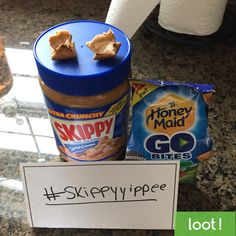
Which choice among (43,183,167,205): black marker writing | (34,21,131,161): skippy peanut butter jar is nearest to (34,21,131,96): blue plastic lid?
(34,21,131,161): skippy peanut butter jar

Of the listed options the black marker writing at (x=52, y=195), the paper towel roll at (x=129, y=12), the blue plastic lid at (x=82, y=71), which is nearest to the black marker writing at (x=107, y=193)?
the black marker writing at (x=52, y=195)

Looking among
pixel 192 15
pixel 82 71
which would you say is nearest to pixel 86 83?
pixel 82 71

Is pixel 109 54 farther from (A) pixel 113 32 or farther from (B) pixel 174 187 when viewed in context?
(B) pixel 174 187

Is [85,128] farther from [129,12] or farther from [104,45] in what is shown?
[129,12]

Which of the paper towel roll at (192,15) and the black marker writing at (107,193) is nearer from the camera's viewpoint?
the black marker writing at (107,193)

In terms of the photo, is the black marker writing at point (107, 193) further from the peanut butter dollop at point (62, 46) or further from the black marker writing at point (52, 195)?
the peanut butter dollop at point (62, 46)

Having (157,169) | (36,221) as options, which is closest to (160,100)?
(157,169)
